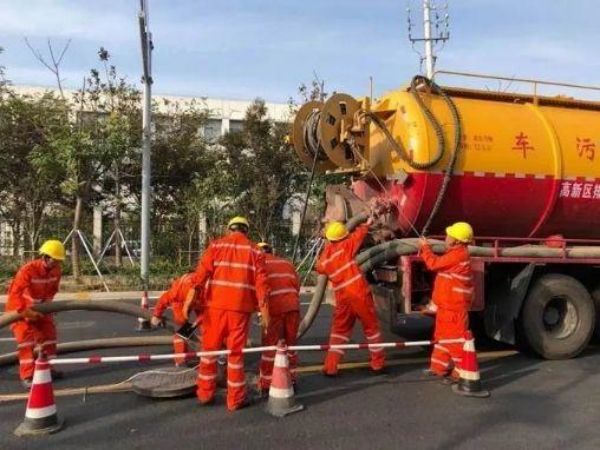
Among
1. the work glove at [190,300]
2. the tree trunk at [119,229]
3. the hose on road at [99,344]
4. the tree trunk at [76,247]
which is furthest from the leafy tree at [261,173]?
the work glove at [190,300]

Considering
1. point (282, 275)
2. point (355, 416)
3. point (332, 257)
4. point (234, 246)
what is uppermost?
point (234, 246)

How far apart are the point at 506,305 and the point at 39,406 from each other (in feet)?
17.0

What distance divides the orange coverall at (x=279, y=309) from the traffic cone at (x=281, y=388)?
0.48m

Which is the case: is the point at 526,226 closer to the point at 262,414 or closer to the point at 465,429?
the point at 465,429

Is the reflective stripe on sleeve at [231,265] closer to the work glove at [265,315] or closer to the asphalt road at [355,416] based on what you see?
the work glove at [265,315]

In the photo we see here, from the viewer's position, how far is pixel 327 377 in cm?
662

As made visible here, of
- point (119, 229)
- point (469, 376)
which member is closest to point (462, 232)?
point (469, 376)

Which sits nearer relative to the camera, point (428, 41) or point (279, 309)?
point (279, 309)

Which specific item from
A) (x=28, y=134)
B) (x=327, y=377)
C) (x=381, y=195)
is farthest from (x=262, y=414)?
(x=28, y=134)

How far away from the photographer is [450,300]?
258 inches

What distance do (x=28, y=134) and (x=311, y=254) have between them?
808 centimetres

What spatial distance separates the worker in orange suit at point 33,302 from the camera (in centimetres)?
619

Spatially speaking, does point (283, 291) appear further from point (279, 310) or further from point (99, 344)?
point (99, 344)

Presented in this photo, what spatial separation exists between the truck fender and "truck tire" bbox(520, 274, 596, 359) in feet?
0.51
